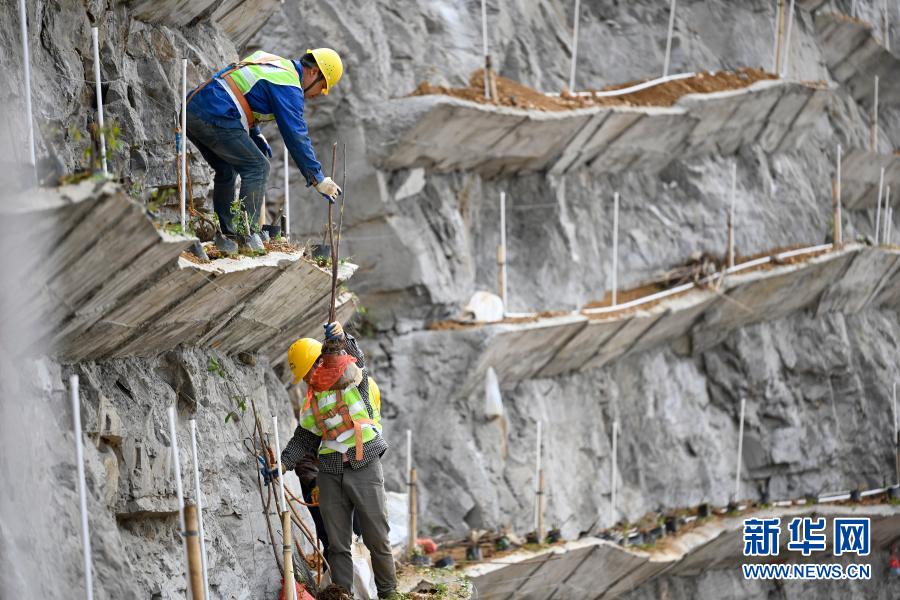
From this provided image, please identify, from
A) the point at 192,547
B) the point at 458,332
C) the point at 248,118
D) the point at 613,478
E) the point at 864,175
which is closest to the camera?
the point at 192,547

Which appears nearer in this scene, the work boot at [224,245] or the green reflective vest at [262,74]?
the work boot at [224,245]

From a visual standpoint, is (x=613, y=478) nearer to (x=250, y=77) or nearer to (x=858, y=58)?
(x=250, y=77)

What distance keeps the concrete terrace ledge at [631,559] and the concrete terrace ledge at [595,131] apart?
5.03 meters

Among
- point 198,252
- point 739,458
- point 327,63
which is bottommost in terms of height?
point 739,458

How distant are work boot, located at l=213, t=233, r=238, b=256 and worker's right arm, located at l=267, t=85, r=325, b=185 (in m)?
0.69

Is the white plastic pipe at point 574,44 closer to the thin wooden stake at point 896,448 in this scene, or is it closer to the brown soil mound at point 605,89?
the brown soil mound at point 605,89

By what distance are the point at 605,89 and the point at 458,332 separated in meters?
6.07

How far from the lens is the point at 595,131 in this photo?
60.9 ft

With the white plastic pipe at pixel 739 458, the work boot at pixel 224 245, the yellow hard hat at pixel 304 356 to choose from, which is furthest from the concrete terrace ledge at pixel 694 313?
the work boot at pixel 224 245

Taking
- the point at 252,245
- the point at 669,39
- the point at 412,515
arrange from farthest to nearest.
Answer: the point at 669,39 < the point at 412,515 < the point at 252,245

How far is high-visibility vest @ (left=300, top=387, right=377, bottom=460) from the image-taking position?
9.33m

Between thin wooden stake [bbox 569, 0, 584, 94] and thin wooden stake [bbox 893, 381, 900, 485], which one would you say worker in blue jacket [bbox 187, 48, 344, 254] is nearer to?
thin wooden stake [bbox 569, 0, 584, 94]

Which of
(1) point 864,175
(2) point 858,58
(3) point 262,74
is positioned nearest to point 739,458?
(1) point 864,175

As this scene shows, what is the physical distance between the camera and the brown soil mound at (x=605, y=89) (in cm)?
1698
